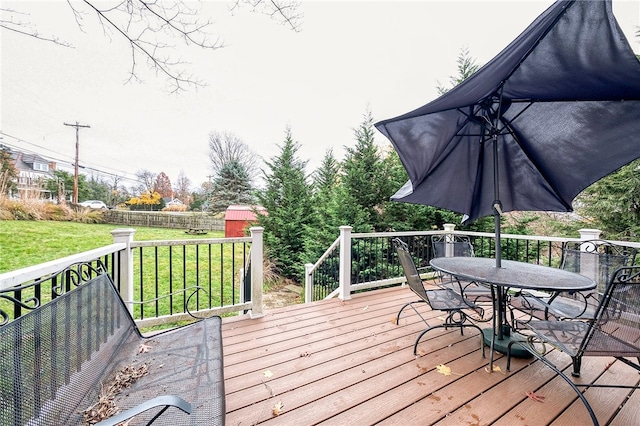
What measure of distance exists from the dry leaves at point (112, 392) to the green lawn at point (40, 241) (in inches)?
325

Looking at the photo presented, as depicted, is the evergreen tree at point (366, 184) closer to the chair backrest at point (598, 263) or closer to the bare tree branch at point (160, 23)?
the chair backrest at point (598, 263)

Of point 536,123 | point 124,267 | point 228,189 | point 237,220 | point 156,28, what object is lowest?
point 124,267

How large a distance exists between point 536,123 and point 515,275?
1510 mm

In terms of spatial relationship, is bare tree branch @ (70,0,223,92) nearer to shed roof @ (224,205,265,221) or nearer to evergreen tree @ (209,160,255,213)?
shed roof @ (224,205,265,221)

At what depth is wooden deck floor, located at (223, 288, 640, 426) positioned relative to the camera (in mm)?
1680

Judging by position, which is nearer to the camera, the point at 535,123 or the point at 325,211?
the point at 535,123

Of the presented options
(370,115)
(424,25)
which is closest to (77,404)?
(370,115)

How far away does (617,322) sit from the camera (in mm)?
1526

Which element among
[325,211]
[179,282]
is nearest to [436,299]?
[325,211]

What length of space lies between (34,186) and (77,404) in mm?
13879

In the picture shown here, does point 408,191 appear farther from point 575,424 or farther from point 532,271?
point 575,424

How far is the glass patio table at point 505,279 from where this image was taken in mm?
1931

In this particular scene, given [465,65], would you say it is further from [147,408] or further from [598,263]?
[147,408]

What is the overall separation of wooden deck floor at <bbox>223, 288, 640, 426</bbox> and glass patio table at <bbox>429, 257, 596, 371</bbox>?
0.25m
